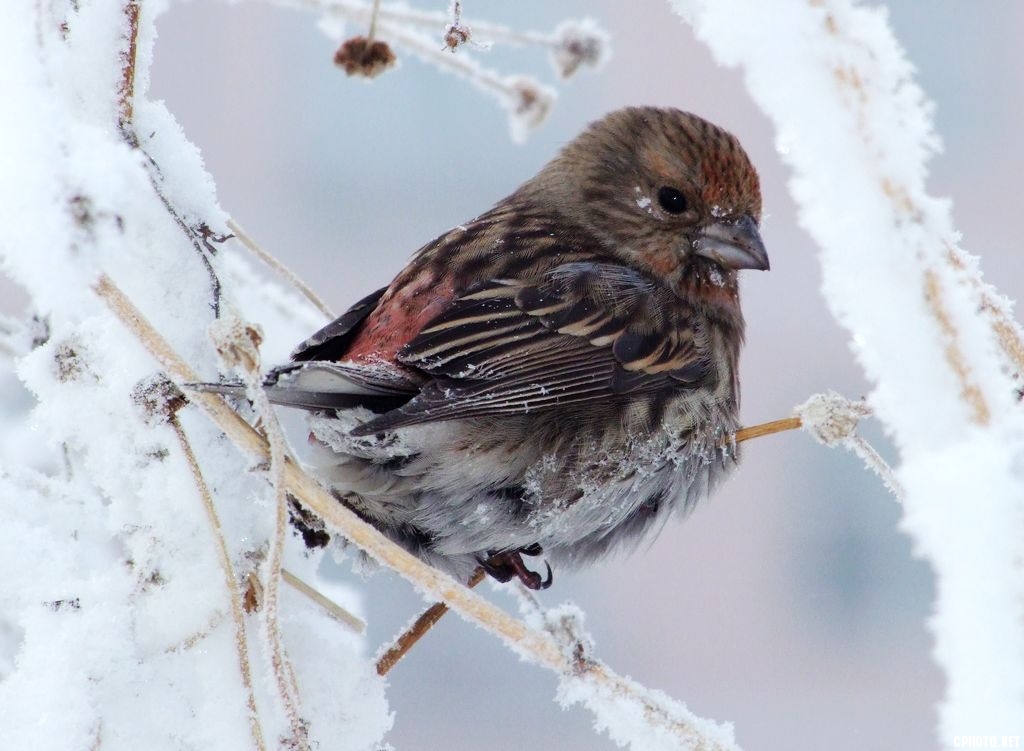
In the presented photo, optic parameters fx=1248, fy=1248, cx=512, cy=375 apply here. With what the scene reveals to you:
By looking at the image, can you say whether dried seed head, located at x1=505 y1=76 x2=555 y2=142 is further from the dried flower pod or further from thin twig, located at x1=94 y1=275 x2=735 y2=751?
thin twig, located at x1=94 y1=275 x2=735 y2=751

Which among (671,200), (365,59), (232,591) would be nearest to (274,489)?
(232,591)

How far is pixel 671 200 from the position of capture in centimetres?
369

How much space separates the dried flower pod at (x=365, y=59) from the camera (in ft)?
8.65

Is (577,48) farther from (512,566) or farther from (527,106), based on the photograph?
(512,566)

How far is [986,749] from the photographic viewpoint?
3.71 feet

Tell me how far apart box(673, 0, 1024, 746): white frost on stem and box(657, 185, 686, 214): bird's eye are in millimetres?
2397

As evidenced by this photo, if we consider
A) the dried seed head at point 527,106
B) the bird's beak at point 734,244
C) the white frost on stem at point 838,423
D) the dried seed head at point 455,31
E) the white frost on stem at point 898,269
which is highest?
the bird's beak at point 734,244

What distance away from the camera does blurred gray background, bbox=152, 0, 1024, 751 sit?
640 centimetres

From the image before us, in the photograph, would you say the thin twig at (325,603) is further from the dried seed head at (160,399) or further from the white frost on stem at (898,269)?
the white frost on stem at (898,269)

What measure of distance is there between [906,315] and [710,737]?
72cm

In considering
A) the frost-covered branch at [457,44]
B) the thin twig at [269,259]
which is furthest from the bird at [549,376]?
the frost-covered branch at [457,44]

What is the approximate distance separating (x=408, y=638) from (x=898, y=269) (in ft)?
4.12

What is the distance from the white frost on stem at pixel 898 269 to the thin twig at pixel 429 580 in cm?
58

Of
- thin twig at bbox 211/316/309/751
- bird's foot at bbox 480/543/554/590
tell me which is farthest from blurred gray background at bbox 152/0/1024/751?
thin twig at bbox 211/316/309/751
